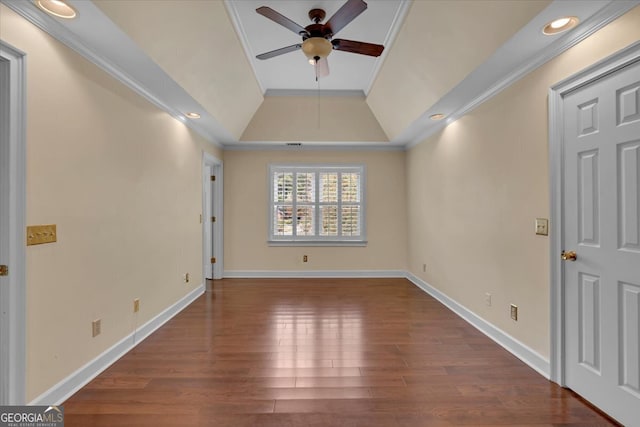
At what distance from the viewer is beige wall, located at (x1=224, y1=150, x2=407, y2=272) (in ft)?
17.7

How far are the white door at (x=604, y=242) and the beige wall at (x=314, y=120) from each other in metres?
3.11

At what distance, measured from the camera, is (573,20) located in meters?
1.83

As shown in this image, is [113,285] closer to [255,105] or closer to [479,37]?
[255,105]

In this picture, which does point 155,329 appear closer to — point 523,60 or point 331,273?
point 331,273

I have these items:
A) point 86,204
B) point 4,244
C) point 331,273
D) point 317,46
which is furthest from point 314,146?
point 4,244

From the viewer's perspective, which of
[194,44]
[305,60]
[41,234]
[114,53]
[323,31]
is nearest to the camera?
[41,234]

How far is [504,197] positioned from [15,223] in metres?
3.54

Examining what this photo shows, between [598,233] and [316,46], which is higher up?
[316,46]

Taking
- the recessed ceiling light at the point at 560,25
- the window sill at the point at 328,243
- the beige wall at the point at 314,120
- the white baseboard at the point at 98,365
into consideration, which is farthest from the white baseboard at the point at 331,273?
the recessed ceiling light at the point at 560,25

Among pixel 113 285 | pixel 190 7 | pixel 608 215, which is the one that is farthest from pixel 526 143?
pixel 113 285

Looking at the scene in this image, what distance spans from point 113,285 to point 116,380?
2.37ft

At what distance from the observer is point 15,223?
1.66 meters

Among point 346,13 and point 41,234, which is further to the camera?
point 346,13

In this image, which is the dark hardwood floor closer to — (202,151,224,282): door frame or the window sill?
(202,151,224,282): door frame
